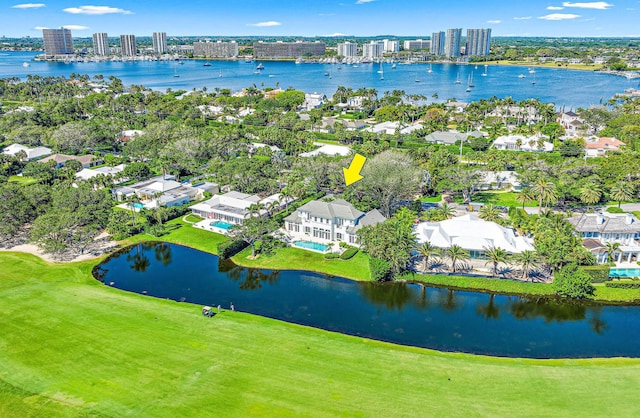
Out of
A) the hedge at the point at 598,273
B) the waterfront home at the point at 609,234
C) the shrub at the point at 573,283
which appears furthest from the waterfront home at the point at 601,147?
the shrub at the point at 573,283

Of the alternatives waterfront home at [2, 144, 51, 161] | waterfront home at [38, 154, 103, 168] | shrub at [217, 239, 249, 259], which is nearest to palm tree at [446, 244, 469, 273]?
shrub at [217, 239, 249, 259]

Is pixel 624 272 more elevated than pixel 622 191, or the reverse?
pixel 622 191

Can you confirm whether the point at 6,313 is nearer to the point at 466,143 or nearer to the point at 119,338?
the point at 119,338

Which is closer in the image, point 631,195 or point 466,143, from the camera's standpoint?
point 631,195

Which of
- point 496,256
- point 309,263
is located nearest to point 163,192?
point 309,263

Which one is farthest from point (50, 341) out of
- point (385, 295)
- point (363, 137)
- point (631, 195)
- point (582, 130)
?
point (582, 130)

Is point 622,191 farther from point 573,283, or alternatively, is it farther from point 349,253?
point 349,253

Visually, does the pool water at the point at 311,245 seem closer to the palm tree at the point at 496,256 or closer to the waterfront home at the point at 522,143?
the palm tree at the point at 496,256
